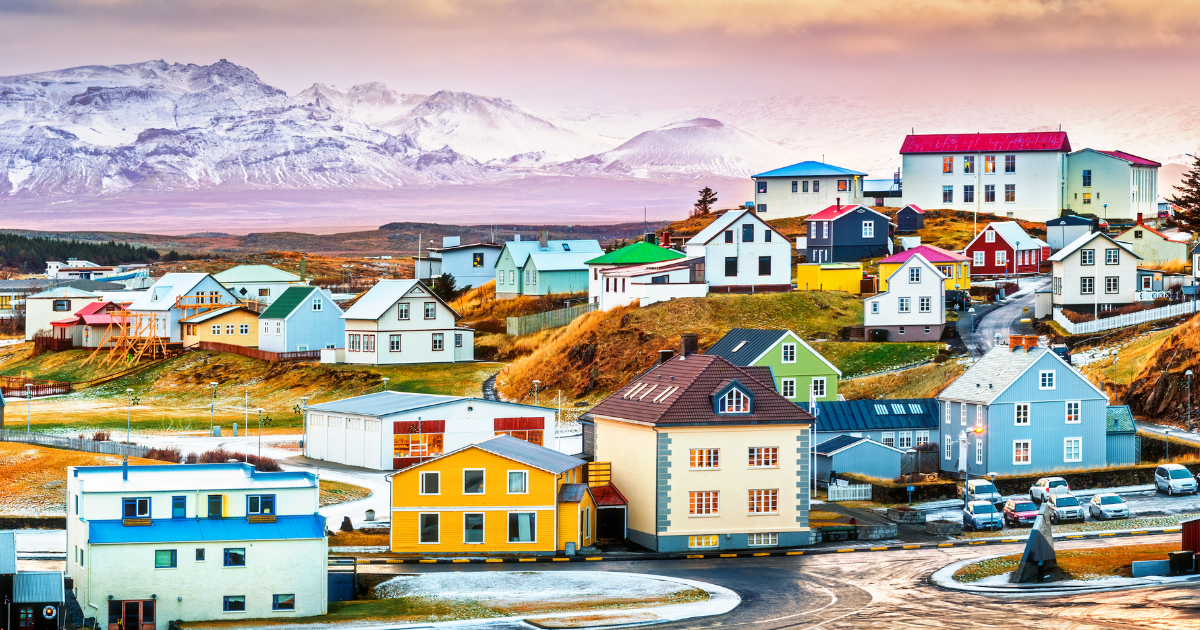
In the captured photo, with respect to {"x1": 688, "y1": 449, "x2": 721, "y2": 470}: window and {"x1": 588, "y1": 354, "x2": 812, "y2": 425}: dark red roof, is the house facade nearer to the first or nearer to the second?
{"x1": 588, "y1": 354, "x2": 812, "y2": 425}: dark red roof

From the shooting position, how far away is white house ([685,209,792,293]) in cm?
10319

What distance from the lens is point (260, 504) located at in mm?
47344

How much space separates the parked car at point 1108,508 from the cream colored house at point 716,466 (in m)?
11.4

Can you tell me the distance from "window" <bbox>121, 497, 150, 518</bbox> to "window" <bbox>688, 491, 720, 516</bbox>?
18.7 m

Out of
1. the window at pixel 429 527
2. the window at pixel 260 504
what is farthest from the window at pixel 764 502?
the window at pixel 260 504

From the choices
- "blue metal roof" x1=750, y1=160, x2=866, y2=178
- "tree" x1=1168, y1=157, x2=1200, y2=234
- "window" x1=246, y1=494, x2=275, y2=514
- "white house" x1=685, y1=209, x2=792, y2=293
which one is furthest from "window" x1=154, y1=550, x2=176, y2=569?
"blue metal roof" x1=750, y1=160, x2=866, y2=178

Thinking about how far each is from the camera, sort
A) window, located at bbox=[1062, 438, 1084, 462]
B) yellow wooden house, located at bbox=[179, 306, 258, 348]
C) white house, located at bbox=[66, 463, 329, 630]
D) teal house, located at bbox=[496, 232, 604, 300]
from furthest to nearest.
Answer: teal house, located at bbox=[496, 232, 604, 300], yellow wooden house, located at bbox=[179, 306, 258, 348], window, located at bbox=[1062, 438, 1084, 462], white house, located at bbox=[66, 463, 329, 630]

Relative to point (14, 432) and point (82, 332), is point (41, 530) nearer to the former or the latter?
point (14, 432)

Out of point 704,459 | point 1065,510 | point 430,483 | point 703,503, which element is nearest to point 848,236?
point 1065,510

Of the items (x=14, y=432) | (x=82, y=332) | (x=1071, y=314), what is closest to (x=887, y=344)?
(x=1071, y=314)

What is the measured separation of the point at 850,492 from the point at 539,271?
62.8 meters

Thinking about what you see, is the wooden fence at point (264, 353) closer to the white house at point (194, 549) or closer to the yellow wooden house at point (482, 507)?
the yellow wooden house at point (482, 507)

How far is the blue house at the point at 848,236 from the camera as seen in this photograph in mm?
117062

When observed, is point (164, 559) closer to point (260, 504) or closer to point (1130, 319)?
point (260, 504)
